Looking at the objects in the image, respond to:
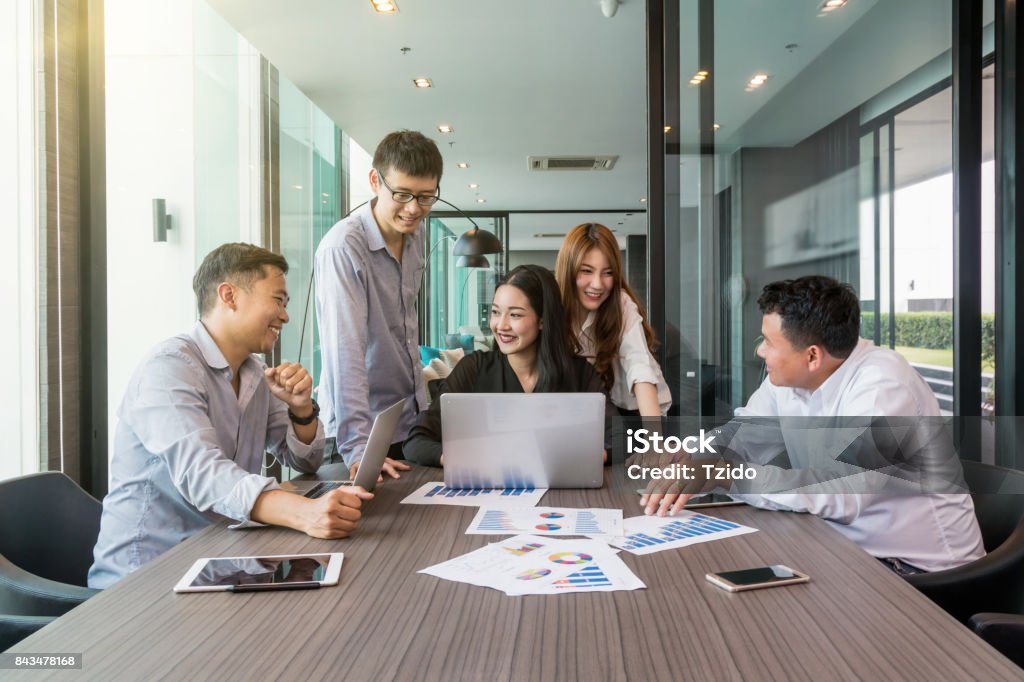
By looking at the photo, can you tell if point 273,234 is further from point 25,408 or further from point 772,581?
point 772,581

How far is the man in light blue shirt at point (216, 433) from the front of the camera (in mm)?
1553

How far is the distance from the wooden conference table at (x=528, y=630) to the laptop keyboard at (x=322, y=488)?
1.63ft

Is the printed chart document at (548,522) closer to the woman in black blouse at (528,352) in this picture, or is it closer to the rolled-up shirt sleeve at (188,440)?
the rolled-up shirt sleeve at (188,440)

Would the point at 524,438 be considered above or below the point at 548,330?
below

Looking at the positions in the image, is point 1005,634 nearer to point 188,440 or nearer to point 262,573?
point 262,573

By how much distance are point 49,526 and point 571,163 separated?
3.25 meters

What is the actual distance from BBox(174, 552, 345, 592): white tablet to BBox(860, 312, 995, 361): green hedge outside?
2880 mm

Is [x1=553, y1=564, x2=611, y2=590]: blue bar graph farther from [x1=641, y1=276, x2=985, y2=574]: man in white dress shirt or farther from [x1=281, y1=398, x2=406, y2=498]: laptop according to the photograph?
[x1=281, y1=398, x2=406, y2=498]: laptop

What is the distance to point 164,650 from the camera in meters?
0.98

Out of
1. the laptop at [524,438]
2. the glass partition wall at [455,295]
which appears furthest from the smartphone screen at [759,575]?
the glass partition wall at [455,295]

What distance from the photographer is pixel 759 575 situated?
124cm

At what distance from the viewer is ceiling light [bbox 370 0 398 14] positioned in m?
3.55

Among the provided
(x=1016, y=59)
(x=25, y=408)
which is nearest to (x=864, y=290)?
(x=1016, y=59)

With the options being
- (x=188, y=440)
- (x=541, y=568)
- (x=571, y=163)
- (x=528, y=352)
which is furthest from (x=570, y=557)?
(x=571, y=163)
